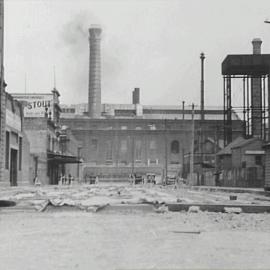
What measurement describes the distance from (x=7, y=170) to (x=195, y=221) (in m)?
31.7

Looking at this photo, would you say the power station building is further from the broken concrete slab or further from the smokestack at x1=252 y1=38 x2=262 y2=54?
the broken concrete slab

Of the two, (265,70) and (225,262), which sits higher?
(265,70)

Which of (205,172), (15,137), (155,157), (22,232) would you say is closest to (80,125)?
(155,157)

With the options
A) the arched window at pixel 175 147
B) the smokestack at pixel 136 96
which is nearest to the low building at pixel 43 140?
the arched window at pixel 175 147

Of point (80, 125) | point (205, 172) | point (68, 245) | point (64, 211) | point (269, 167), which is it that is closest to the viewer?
point (68, 245)

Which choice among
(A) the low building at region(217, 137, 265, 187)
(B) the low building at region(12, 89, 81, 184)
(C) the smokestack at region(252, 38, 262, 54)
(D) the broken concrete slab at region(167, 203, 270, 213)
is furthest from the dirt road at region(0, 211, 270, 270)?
(C) the smokestack at region(252, 38, 262, 54)

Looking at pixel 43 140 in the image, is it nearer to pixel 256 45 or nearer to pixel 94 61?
pixel 94 61

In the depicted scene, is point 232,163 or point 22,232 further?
point 232,163

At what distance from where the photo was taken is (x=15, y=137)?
149 feet

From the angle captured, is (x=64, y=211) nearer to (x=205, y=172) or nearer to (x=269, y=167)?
(x=269, y=167)

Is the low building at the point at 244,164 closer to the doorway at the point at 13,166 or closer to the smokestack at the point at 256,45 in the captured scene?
the smokestack at the point at 256,45

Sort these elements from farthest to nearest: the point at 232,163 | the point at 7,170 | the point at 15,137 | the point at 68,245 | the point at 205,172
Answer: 1. the point at 205,172
2. the point at 232,163
3. the point at 15,137
4. the point at 7,170
5. the point at 68,245

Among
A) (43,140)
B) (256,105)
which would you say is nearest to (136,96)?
(256,105)

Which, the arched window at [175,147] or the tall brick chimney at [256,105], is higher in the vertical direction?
A: the tall brick chimney at [256,105]
